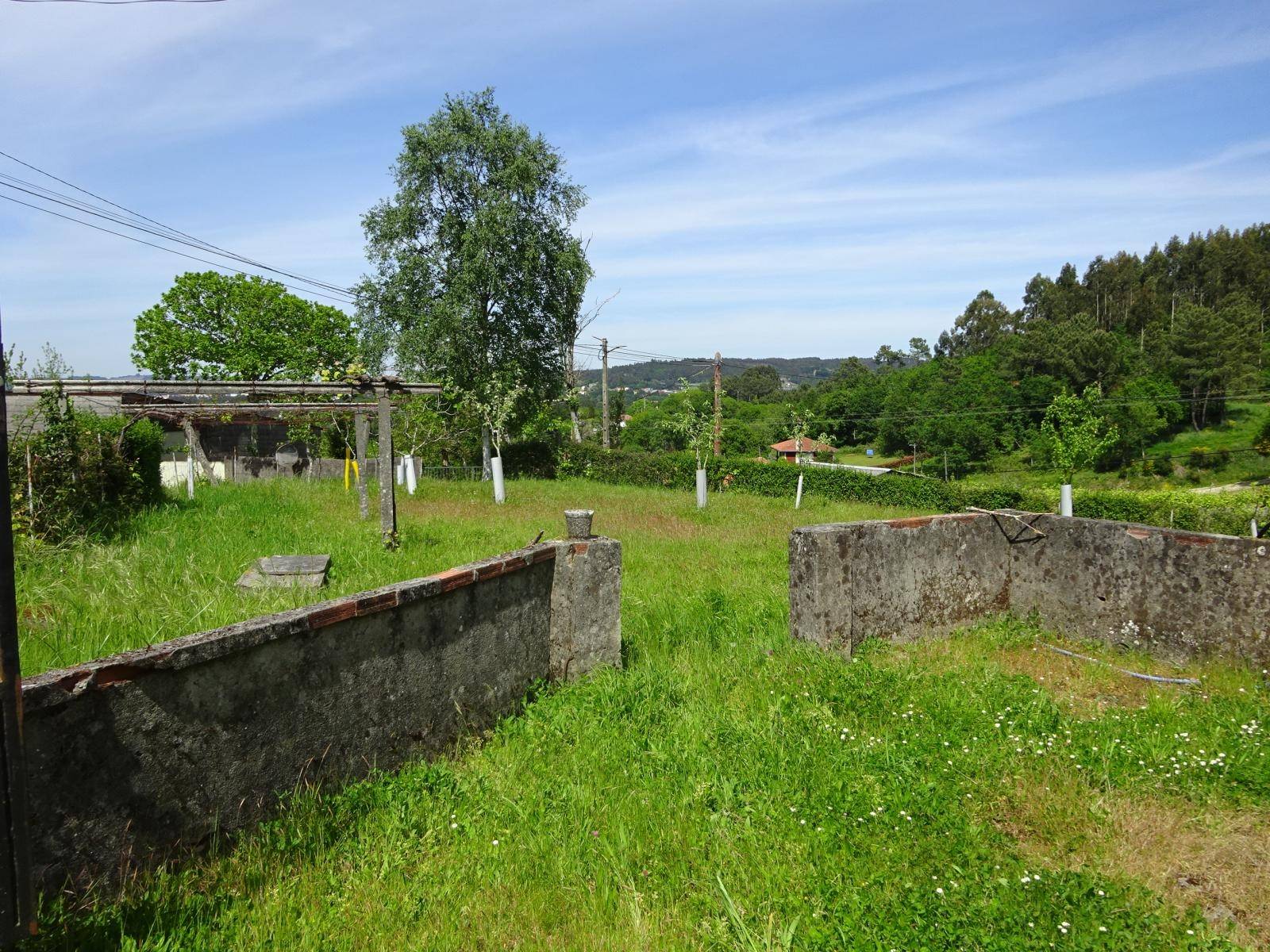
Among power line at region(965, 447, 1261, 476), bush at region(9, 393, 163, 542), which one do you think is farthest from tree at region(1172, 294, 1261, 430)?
bush at region(9, 393, 163, 542)

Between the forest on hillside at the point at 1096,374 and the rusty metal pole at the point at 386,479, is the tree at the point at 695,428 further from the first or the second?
the forest on hillside at the point at 1096,374

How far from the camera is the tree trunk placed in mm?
19375

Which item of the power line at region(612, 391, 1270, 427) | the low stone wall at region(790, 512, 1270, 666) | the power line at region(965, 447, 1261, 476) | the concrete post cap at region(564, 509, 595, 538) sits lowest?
the power line at region(965, 447, 1261, 476)

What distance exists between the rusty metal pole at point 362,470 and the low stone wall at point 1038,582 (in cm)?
959

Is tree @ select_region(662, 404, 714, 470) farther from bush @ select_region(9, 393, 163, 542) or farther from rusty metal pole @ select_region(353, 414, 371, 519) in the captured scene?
bush @ select_region(9, 393, 163, 542)

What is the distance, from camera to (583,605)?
5.73 m

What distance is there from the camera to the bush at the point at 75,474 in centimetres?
879

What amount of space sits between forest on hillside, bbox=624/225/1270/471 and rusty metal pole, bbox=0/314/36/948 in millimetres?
54386

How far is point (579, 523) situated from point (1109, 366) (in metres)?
76.3

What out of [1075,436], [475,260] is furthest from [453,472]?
[1075,436]

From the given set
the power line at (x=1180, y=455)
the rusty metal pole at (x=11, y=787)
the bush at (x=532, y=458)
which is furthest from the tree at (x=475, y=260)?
the power line at (x=1180, y=455)

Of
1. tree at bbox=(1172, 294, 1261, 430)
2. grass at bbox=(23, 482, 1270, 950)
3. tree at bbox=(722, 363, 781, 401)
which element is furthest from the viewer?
tree at bbox=(722, 363, 781, 401)

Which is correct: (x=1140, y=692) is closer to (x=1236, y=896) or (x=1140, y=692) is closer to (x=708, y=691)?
(x=1236, y=896)

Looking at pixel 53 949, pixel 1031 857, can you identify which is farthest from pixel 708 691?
pixel 53 949
